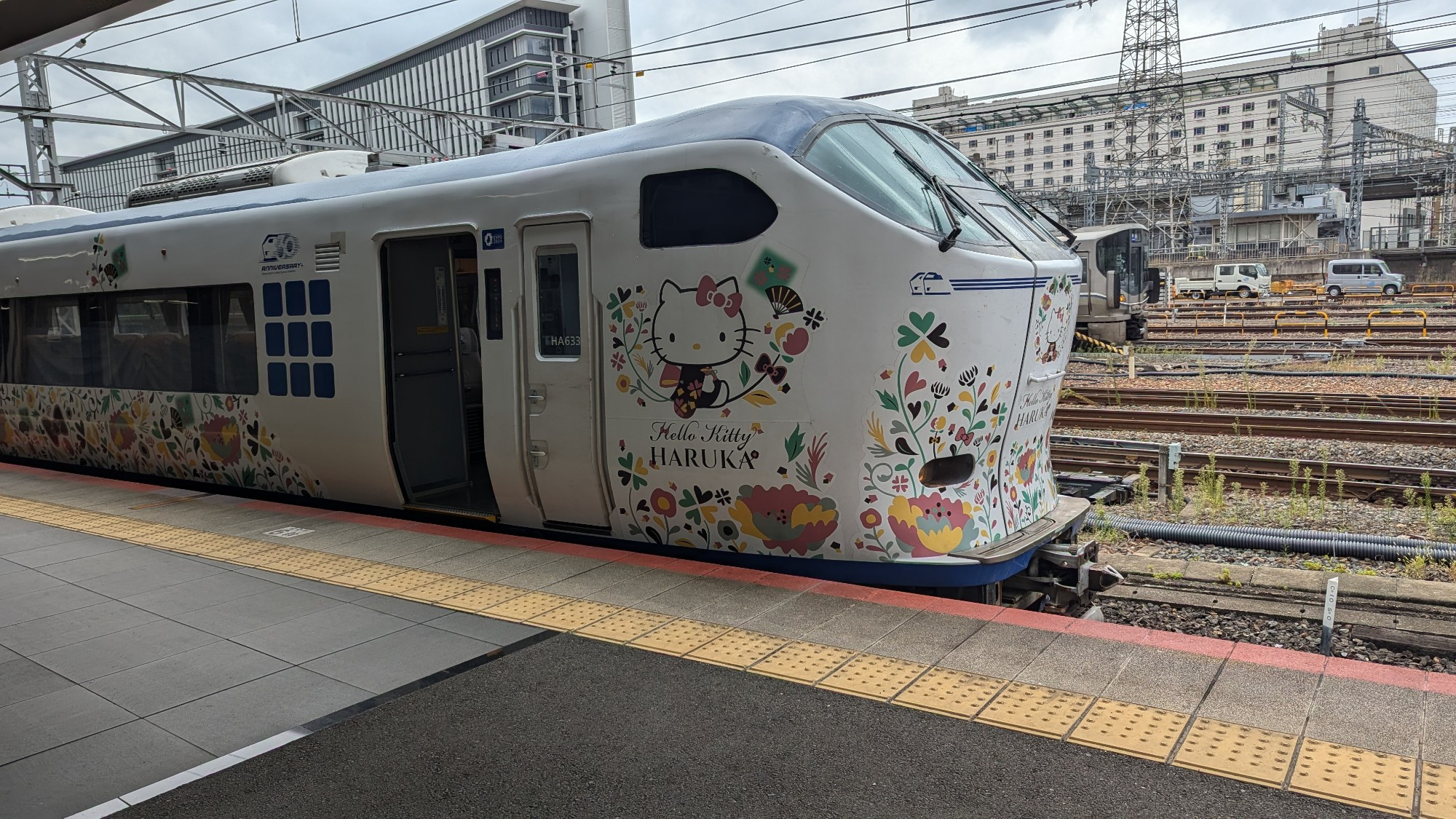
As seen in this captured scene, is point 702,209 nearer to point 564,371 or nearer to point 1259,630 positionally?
point 564,371

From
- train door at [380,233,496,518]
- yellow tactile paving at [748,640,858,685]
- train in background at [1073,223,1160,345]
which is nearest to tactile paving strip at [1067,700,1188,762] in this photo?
yellow tactile paving at [748,640,858,685]

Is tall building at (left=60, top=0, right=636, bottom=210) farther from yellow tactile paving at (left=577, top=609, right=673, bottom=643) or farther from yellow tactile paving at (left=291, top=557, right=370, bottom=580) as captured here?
yellow tactile paving at (left=577, top=609, right=673, bottom=643)

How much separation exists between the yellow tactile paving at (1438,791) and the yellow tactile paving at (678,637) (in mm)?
2777

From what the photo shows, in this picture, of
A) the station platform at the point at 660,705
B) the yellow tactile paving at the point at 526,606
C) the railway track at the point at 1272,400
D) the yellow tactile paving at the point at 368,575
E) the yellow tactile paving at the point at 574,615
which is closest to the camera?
the station platform at the point at 660,705

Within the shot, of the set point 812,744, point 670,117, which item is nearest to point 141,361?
point 670,117

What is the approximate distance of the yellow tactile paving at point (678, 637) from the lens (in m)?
4.77

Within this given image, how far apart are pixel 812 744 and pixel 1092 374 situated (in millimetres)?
17466

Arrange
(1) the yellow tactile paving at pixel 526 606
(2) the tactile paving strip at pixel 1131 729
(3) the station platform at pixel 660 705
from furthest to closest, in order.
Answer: (1) the yellow tactile paving at pixel 526 606
(2) the tactile paving strip at pixel 1131 729
(3) the station platform at pixel 660 705

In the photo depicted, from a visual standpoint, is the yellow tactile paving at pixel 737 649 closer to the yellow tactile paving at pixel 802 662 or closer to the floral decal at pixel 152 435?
the yellow tactile paving at pixel 802 662

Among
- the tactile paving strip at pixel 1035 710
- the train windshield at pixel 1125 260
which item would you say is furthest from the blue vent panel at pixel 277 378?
the train windshield at pixel 1125 260

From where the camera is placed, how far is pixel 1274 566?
24.1ft

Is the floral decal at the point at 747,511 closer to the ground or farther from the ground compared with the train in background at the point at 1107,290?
closer to the ground

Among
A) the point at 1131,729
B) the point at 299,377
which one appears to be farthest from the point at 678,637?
the point at 299,377

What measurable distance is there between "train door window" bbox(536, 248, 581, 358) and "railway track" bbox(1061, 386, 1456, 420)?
36.6 ft
